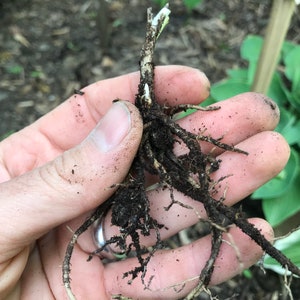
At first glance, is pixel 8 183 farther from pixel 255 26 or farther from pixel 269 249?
pixel 255 26

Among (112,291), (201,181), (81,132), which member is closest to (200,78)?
(201,181)

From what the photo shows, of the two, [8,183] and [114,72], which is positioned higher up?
[8,183]

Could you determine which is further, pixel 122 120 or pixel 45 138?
pixel 45 138

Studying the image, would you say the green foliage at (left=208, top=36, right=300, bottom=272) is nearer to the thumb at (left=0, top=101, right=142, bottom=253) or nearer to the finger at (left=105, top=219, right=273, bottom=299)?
the finger at (left=105, top=219, right=273, bottom=299)

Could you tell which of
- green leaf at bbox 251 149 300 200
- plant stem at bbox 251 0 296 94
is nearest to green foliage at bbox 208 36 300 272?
green leaf at bbox 251 149 300 200

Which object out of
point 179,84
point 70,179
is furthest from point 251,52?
point 70,179

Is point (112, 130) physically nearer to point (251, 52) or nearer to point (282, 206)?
point (282, 206)

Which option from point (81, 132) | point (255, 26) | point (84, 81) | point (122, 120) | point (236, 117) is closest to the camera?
point (122, 120)
